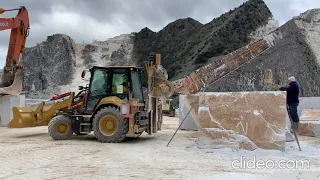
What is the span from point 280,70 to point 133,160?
3037 cm

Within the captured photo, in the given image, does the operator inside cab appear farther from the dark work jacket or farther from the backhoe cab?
the dark work jacket

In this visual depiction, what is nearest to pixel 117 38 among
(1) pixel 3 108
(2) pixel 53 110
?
(1) pixel 3 108

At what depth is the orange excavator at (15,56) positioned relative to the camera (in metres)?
14.8

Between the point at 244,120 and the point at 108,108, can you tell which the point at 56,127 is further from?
the point at 244,120

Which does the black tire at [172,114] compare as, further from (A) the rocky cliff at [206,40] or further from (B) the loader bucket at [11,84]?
(A) the rocky cliff at [206,40]

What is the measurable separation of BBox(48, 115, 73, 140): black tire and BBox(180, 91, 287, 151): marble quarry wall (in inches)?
156

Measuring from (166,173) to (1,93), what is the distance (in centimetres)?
1041

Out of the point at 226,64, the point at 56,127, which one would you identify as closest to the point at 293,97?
the point at 56,127

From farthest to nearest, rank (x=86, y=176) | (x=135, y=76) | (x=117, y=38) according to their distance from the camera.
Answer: (x=117, y=38)
(x=135, y=76)
(x=86, y=176)

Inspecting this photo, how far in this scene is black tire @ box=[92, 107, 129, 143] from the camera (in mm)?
10133

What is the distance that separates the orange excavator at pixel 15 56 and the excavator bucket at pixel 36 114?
11.5 ft

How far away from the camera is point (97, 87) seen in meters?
10.8

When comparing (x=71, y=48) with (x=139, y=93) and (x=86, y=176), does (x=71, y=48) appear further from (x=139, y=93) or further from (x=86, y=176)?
(x=86, y=176)

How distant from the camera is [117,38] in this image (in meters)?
62.8
